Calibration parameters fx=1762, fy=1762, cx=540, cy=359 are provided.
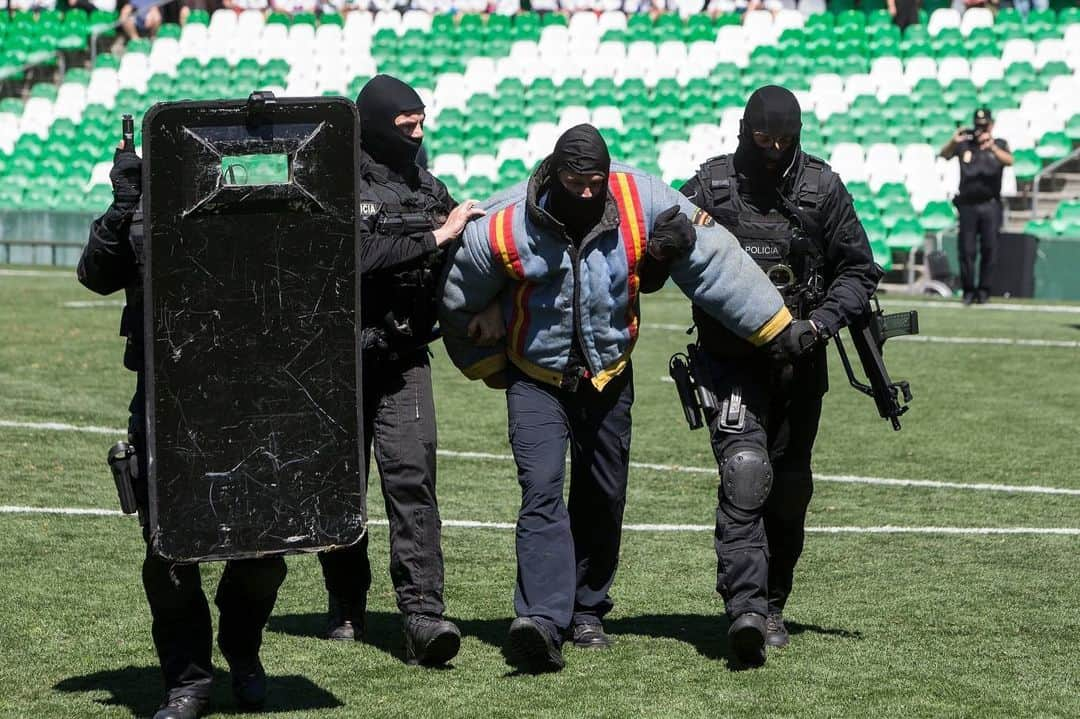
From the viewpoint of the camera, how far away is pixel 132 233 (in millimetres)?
5270

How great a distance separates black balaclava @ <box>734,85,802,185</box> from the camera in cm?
633

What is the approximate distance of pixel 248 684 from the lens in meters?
5.68

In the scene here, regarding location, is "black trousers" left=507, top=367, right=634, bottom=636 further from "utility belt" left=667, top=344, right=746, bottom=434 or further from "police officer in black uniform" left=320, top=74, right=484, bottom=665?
"police officer in black uniform" left=320, top=74, right=484, bottom=665

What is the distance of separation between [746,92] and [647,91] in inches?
68.5

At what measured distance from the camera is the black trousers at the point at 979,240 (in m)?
20.5

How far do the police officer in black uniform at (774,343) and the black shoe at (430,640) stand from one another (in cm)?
99

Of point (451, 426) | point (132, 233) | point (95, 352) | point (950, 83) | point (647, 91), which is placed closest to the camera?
point (132, 233)

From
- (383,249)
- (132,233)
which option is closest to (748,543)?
(383,249)

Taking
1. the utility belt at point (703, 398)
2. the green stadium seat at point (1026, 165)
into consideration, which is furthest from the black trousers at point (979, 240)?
the utility belt at point (703, 398)

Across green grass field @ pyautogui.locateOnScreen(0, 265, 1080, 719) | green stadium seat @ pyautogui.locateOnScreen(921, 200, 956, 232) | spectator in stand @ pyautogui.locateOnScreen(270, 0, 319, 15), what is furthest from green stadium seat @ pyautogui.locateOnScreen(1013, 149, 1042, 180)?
spectator in stand @ pyautogui.locateOnScreen(270, 0, 319, 15)

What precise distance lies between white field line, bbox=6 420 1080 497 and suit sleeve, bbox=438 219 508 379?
4.33m

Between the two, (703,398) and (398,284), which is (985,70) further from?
(398,284)

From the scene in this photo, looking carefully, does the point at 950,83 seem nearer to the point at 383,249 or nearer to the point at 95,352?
the point at 95,352

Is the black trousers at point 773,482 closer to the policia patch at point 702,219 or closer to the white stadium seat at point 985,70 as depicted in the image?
the policia patch at point 702,219
